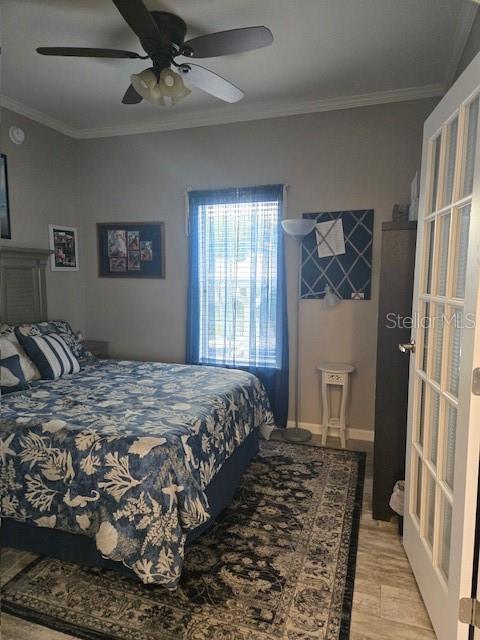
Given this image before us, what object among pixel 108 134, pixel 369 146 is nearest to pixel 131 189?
pixel 108 134

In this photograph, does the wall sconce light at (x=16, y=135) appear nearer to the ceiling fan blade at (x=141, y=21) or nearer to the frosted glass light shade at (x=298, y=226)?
the ceiling fan blade at (x=141, y=21)

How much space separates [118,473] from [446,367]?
142cm

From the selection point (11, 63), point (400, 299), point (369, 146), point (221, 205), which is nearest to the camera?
point (400, 299)

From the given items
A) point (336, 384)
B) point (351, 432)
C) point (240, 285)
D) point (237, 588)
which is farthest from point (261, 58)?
point (237, 588)

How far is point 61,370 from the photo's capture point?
114 inches

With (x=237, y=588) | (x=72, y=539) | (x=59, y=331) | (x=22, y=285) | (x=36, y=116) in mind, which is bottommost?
(x=237, y=588)

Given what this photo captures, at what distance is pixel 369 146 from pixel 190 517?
9.86ft

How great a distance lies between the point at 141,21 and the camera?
176cm

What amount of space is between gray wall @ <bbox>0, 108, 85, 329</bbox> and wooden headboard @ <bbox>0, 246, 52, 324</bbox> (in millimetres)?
121

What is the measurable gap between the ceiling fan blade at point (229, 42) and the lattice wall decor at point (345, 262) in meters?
1.60

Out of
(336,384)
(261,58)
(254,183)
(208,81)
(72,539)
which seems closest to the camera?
(72,539)

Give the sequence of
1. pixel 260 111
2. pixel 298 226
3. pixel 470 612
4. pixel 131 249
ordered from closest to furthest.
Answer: pixel 470 612, pixel 298 226, pixel 260 111, pixel 131 249

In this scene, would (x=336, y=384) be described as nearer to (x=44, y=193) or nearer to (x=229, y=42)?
(x=229, y=42)

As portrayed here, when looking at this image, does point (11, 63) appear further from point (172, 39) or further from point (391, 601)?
point (391, 601)
